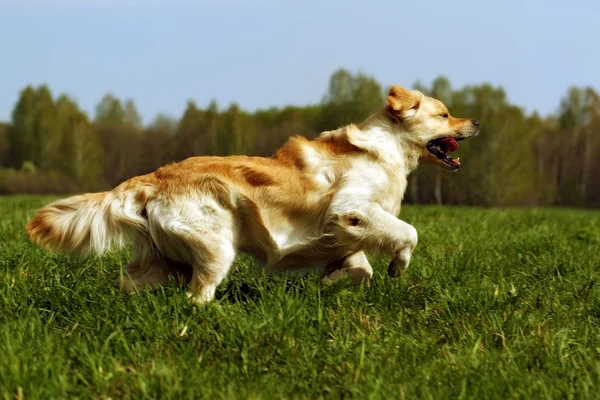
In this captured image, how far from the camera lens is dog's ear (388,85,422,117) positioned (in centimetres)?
496

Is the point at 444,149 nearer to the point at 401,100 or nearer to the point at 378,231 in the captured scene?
the point at 401,100

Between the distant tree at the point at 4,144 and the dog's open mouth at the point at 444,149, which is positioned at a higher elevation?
the dog's open mouth at the point at 444,149

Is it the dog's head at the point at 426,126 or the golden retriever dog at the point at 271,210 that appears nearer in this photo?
the golden retriever dog at the point at 271,210

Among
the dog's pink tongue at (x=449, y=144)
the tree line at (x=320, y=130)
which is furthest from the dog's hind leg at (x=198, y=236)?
the tree line at (x=320, y=130)

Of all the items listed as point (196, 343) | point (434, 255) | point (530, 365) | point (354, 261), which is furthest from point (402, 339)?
point (434, 255)

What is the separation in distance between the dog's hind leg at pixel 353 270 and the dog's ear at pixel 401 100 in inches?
43.3

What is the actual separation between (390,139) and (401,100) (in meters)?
0.32

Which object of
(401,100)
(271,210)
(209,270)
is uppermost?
(401,100)

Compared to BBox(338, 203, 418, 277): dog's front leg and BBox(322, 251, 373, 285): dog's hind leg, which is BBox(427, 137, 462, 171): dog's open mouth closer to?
BBox(338, 203, 418, 277): dog's front leg

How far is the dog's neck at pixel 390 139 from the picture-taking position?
4867 millimetres

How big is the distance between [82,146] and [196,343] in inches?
1880

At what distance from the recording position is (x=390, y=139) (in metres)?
4.94

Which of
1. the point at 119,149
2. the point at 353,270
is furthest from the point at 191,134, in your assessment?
the point at 353,270

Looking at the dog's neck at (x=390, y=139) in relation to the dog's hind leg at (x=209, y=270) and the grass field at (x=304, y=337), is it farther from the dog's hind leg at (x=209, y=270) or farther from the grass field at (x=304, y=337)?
the dog's hind leg at (x=209, y=270)
